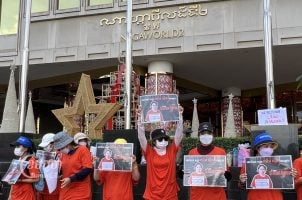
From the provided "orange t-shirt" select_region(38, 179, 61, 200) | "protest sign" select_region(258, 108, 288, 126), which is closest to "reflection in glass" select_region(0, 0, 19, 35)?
"orange t-shirt" select_region(38, 179, 61, 200)

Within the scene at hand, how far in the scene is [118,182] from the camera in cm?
633

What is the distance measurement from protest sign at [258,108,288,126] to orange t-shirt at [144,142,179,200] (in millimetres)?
2099

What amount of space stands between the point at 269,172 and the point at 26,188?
3.33 m

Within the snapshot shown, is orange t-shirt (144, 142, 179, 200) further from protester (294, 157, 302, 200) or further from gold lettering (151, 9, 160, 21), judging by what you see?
gold lettering (151, 9, 160, 21)

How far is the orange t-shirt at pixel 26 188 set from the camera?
6.35 metres

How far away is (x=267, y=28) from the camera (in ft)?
31.6

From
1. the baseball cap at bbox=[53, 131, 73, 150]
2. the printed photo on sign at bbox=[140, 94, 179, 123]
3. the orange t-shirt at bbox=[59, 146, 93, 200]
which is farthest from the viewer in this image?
the printed photo on sign at bbox=[140, 94, 179, 123]

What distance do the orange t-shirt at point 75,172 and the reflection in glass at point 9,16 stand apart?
44.1ft

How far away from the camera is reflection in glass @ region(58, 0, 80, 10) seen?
1727cm

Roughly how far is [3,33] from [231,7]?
9444mm

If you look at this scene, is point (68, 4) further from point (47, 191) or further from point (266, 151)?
point (266, 151)

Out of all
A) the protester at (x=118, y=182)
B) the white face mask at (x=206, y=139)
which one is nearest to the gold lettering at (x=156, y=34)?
the protester at (x=118, y=182)

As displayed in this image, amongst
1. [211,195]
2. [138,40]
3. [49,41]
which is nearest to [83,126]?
[138,40]

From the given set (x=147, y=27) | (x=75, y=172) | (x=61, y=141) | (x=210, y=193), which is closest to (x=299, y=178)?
(x=210, y=193)
